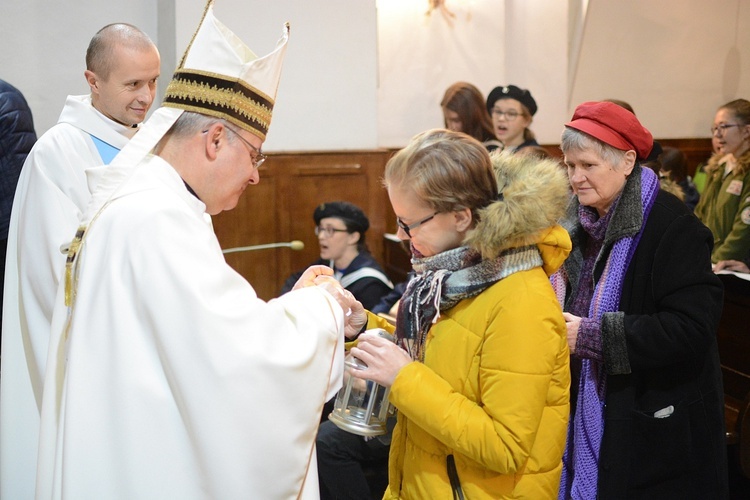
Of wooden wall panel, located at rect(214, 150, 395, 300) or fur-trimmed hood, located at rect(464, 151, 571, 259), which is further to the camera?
wooden wall panel, located at rect(214, 150, 395, 300)

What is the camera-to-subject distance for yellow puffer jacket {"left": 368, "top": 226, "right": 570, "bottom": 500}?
177 centimetres

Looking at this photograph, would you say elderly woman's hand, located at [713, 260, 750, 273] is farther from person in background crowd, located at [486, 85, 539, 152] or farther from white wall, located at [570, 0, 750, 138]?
white wall, located at [570, 0, 750, 138]

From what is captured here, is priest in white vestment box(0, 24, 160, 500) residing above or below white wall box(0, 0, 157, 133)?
below

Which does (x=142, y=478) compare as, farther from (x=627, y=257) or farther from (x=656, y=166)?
(x=656, y=166)

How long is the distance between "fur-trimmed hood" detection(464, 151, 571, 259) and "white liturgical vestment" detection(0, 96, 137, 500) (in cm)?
162

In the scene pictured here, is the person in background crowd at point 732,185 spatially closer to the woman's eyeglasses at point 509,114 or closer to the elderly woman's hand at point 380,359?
the woman's eyeglasses at point 509,114

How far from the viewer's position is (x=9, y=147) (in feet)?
13.6

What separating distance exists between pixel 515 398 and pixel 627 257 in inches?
29.6

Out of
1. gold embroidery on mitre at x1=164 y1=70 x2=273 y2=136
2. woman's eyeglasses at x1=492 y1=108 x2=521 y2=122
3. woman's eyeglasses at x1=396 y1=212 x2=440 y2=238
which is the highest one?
woman's eyeglasses at x1=492 y1=108 x2=521 y2=122

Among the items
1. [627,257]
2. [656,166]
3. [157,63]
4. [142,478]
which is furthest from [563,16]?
[142,478]

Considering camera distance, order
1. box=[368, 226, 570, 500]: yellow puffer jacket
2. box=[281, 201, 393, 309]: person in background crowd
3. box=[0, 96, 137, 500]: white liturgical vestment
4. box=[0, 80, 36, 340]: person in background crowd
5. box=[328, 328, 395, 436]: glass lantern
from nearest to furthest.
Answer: box=[368, 226, 570, 500]: yellow puffer jacket, box=[328, 328, 395, 436]: glass lantern, box=[0, 96, 137, 500]: white liturgical vestment, box=[0, 80, 36, 340]: person in background crowd, box=[281, 201, 393, 309]: person in background crowd

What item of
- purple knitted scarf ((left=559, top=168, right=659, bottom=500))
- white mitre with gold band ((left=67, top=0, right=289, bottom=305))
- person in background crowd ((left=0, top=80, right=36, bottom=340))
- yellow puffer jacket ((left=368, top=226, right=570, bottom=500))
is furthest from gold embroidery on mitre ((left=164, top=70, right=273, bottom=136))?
person in background crowd ((left=0, top=80, right=36, bottom=340))

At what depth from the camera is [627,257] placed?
2309 millimetres

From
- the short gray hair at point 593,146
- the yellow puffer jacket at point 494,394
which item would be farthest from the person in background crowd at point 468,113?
the yellow puffer jacket at point 494,394
